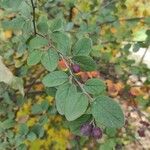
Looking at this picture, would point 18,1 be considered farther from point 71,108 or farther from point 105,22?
point 105,22

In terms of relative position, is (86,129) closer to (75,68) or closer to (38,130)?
(75,68)

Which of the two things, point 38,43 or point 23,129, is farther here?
point 23,129

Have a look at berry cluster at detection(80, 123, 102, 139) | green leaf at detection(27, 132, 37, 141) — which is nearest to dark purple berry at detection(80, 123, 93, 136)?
berry cluster at detection(80, 123, 102, 139)

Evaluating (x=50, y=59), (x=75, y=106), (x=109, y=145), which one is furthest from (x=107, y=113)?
(x=109, y=145)

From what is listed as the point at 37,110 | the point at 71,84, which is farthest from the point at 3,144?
the point at 71,84

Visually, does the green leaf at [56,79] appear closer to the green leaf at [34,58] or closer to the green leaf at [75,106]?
the green leaf at [75,106]

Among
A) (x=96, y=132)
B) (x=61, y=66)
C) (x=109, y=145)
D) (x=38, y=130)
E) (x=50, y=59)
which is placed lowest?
(x=109, y=145)

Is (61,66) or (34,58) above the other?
(34,58)
